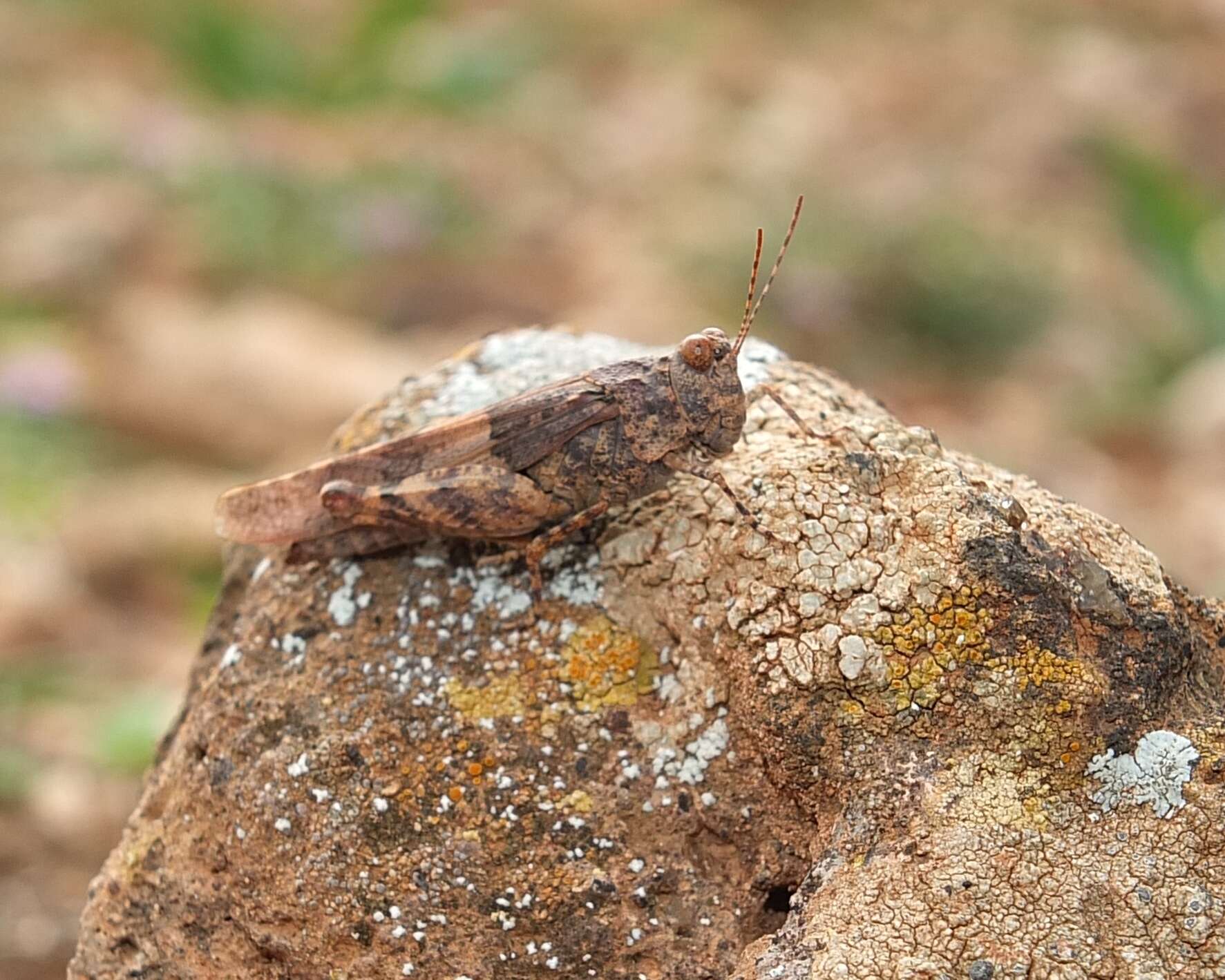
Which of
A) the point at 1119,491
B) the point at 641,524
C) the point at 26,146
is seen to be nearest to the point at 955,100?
the point at 1119,491

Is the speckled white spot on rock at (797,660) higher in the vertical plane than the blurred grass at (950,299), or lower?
lower

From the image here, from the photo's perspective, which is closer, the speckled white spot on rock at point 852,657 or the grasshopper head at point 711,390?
the speckled white spot on rock at point 852,657

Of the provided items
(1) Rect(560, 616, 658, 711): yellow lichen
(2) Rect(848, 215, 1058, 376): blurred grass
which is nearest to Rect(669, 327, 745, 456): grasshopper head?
(1) Rect(560, 616, 658, 711): yellow lichen

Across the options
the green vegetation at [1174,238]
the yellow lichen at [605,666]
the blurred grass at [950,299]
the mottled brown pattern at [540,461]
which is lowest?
the yellow lichen at [605,666]

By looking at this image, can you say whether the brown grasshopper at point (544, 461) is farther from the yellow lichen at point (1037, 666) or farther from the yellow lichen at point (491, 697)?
the yellow lichen at point (1037, 666)

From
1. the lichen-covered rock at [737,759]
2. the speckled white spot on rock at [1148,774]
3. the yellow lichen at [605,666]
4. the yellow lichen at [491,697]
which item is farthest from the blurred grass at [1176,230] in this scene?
the yellow lichen at [491,697]

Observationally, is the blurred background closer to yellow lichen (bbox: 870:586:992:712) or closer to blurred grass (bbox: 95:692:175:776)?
blurred grass (bbox: 95:692:175:776)

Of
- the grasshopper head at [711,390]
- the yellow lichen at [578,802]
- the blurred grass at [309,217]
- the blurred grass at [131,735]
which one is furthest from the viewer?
the blurred grass at [309,217]

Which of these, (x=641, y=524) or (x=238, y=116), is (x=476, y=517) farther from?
(x=238, y=116)

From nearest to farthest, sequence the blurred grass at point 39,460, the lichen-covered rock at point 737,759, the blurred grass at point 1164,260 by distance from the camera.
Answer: the lichen-covered rock at point 737,759
the blurred grass at point 39,460
the blurred grass at point 1164,260
